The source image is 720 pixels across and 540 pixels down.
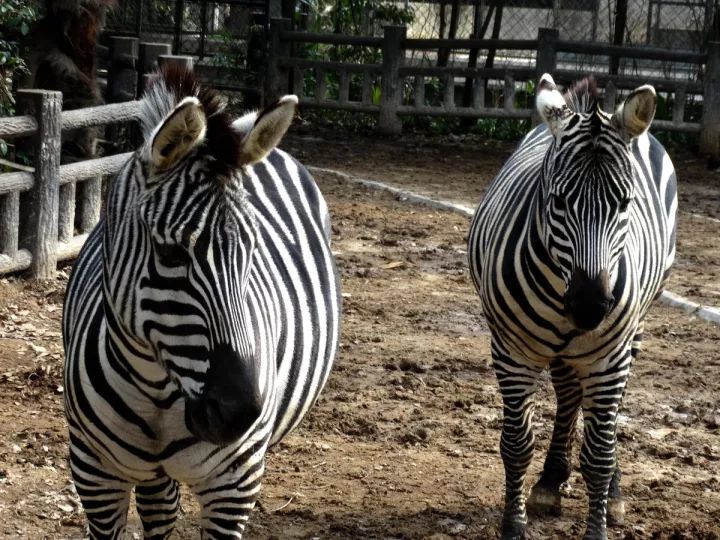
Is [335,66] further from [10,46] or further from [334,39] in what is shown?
[10,46]

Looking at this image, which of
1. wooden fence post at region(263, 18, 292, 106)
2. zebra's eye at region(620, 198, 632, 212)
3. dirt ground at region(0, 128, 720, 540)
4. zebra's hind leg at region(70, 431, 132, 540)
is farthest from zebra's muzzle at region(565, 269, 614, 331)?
wooden fence post at region(263, 18, 292, 106)

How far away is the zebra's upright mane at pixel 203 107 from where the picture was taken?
2.99 m

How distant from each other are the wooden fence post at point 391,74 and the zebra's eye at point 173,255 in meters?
13.3

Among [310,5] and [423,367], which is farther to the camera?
[310,5]

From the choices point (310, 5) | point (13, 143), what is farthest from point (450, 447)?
point (310, 5)

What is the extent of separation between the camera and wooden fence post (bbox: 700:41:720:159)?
49.1 feet

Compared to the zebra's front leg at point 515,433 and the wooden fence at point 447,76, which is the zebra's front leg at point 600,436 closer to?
the zebra's front leg at point 515,433

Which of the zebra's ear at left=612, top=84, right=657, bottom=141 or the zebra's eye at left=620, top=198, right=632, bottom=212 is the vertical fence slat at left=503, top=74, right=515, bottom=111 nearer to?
the zebra's ear at left=612, top=84, right=657, bottom=141

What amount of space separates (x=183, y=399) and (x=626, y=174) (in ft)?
6.60

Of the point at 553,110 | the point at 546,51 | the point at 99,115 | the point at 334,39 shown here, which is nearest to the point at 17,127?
the point at 99,115

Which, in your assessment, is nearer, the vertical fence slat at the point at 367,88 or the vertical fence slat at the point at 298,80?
the vertical fence slat at the point at 367,88

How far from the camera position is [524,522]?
16.2 ft

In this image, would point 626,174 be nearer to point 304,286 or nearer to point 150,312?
point 304,286

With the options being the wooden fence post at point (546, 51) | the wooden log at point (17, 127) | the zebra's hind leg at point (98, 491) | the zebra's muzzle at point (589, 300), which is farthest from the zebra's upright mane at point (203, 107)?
the wooden fence post at point (546, 51)
